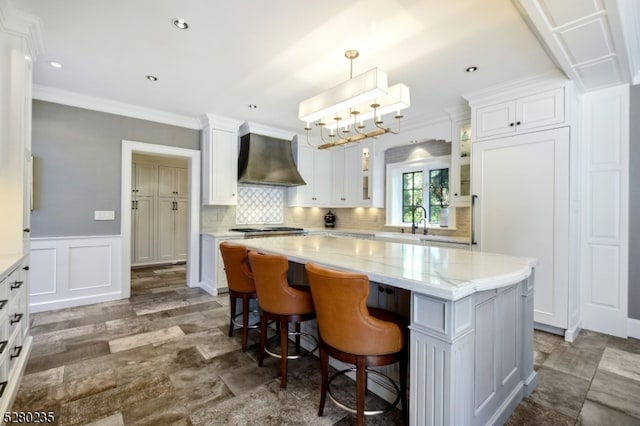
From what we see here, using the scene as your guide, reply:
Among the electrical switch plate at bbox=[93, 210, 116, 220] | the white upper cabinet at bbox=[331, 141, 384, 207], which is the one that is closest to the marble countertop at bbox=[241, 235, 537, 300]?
the electrical switch plate at bbox=[93, 210, 116, 220]

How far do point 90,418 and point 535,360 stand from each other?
3.24 metres

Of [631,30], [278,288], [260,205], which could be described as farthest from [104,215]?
[631,30]

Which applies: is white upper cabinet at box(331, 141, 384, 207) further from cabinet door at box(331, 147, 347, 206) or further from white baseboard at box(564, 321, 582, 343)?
white baseboard at box(564, 321, 582, 343)

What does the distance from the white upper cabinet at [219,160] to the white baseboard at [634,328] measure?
16.3ft

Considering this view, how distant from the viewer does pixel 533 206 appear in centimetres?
313

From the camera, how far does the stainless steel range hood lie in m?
4.82

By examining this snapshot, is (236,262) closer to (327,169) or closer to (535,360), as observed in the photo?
(535,360)

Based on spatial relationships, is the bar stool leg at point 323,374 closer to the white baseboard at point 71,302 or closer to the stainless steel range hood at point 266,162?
the stainless steel range hood at point 266,162

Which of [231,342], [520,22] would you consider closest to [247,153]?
[231,342]

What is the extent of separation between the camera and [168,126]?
177 inches

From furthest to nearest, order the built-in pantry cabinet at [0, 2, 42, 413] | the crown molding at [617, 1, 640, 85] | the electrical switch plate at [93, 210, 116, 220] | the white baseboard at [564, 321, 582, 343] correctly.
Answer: the electrical switch plate at [93, 210, 116, 220]
the white baseboard at [564, 321, 582, 343]
the built-in pantry cabinet at [0, 2, 42, 413]
the crown molding at [617, 1, 640, 85]

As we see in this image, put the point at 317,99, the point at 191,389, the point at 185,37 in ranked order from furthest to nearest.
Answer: the point at 317,99 < the point at 185,37 < the point at 191,389

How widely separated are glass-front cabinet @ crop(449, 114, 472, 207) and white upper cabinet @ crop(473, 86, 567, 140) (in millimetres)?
→ 467

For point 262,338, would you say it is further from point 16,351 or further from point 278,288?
point 16,351
